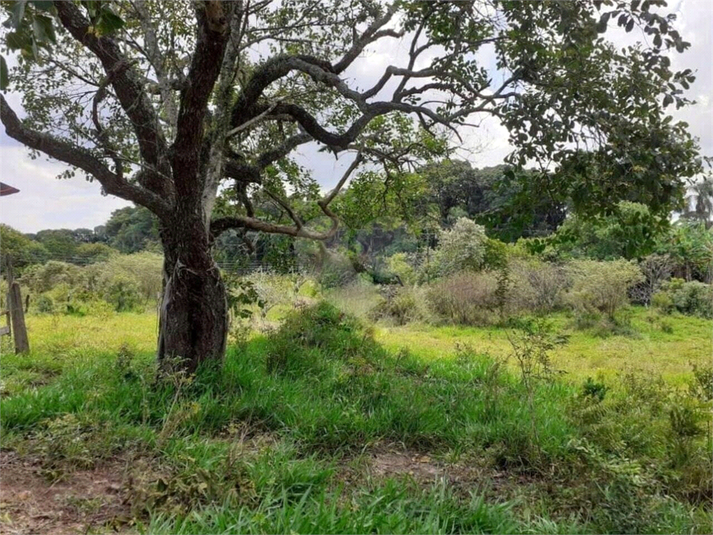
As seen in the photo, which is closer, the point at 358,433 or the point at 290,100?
the point at 358,433

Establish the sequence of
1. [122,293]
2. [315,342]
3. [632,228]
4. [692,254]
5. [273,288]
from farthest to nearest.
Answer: [692,254], [122,293], [273,288], [315,342], [632,228]

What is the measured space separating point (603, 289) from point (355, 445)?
32.6ft

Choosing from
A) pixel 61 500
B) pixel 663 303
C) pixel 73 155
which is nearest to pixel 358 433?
pixel 61 500

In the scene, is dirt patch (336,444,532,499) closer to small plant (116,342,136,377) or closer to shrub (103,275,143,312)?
small plant (116,342,136,377)

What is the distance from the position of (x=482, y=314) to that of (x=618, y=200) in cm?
863

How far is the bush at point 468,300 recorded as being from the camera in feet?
37.0

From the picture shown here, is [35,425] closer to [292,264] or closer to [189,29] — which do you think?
[292,264]

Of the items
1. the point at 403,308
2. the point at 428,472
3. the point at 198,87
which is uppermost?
the point at 198,87

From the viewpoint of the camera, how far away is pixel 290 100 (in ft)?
16.7

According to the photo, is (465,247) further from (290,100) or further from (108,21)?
(108,21)

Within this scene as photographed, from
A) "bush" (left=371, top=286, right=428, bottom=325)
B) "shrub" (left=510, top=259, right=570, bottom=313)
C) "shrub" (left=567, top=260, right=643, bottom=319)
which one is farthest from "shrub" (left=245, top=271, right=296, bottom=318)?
"shrub" (left=567, top=260, right=643, bottom=319)

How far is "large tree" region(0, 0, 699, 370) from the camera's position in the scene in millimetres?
2684

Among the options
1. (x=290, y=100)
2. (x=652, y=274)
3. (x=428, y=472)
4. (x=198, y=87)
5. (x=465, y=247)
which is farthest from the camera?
(x=465, y=247)

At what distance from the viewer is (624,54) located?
118 inches
